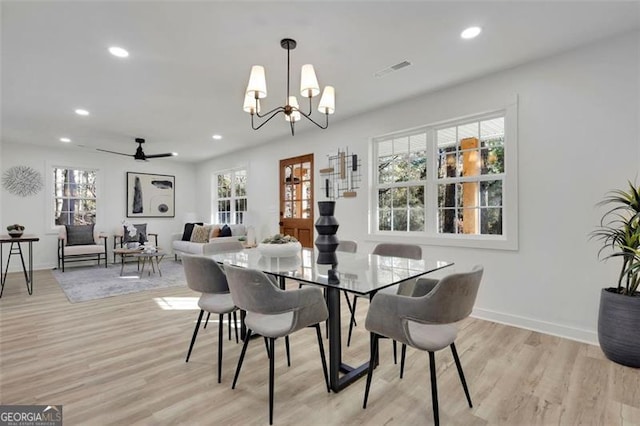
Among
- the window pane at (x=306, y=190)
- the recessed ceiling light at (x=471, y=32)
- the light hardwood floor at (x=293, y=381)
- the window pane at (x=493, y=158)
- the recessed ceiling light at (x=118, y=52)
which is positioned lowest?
the light hardwood floor at (x=293, y=381)

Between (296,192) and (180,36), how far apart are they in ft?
10.7

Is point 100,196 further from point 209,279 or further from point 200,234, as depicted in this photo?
point 209,279

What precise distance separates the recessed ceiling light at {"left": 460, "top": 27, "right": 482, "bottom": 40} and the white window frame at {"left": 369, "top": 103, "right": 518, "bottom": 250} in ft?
3.09

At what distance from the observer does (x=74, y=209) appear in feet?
22.1

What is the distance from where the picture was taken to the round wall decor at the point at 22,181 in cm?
589

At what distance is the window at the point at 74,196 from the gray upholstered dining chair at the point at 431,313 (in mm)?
7480

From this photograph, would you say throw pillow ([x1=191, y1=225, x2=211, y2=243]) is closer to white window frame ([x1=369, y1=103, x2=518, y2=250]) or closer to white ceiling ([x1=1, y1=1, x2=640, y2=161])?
white ceiling ([x1=1, y1=1, x2=640, y2=161])

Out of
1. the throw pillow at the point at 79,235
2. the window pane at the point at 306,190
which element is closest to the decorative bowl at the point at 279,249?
the window pane at the point at 306,190

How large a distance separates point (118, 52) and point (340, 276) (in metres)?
2.70

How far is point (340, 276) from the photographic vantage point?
6.06 ft

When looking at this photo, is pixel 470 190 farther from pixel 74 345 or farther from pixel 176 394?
pixel 74 345

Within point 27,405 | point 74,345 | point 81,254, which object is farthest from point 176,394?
point 81,254

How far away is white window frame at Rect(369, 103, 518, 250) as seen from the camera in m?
3.05

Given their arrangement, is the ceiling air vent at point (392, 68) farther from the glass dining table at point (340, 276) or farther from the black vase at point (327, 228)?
the glass dining table at point (340, 276)
